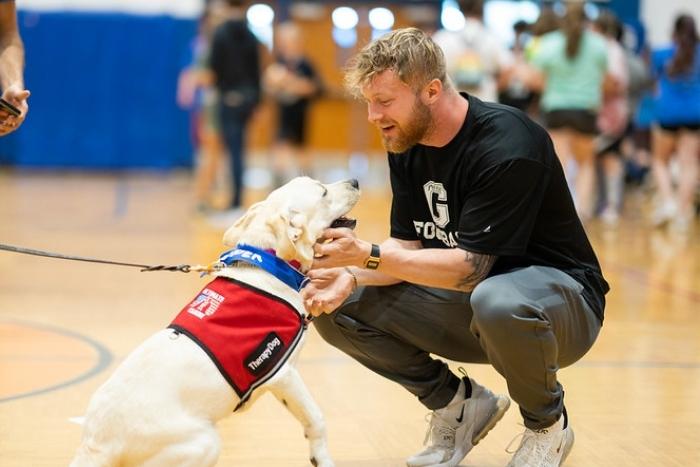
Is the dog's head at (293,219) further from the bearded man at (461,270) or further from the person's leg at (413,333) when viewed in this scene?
the person's leg at (413,333)

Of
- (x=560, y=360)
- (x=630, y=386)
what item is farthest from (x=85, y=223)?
(x=560, y=360)

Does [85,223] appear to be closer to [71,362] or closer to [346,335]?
[71,362]

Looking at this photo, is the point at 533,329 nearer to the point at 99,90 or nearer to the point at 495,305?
the point at 495,305

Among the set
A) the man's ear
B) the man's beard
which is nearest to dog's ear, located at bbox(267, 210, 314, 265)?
the man's beard

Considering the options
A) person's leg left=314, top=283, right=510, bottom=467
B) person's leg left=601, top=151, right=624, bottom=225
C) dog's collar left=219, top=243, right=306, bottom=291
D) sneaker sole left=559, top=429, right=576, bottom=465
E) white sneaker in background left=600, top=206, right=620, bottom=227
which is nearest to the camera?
dog's collar left=219, top=243, right=306, bottom=291

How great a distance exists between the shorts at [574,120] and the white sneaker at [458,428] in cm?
620

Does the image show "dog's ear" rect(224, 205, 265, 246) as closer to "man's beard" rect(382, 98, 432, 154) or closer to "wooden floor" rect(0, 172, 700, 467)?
"man's beard" rect(382, 98, 432, 154)

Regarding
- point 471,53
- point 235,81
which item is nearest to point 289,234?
point 471,53

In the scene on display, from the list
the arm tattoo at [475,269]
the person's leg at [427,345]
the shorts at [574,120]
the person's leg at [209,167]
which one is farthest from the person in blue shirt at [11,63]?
the person's leg at [209,167]

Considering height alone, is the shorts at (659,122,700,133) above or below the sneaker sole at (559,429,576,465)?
below

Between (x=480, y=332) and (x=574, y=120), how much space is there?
658cm

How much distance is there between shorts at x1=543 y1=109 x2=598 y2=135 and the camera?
916 centimetres

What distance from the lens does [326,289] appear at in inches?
124

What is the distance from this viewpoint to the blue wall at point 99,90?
15844mm
